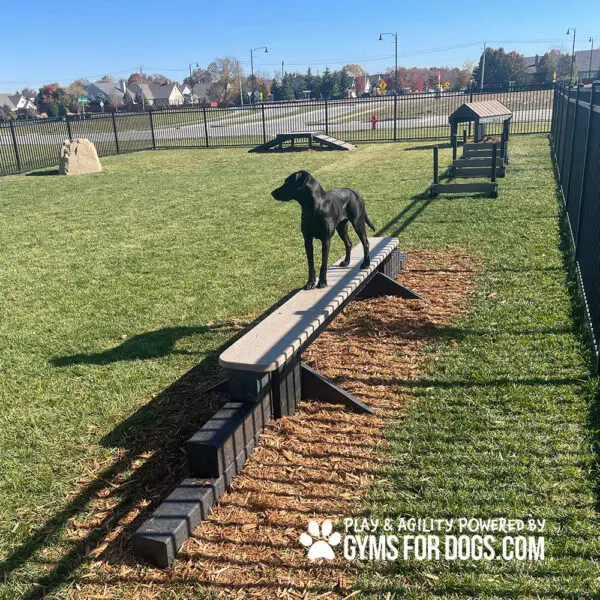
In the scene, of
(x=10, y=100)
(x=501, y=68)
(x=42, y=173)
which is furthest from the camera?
(x=10, y=100)

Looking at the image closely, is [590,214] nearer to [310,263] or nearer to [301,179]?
[310,263]

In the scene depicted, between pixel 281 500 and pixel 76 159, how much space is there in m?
18.8

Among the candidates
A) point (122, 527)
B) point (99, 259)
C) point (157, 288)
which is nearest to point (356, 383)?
point (122, 527)

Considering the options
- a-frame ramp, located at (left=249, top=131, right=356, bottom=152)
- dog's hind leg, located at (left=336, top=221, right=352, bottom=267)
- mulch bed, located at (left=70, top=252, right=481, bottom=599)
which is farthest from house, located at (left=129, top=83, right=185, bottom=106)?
mulch bed, located at (left=70, top=252, right=481, bottom=599)

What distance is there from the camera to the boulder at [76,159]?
1900 cm

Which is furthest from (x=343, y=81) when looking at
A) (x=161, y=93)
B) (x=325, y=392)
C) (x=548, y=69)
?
(x=325, y=392)

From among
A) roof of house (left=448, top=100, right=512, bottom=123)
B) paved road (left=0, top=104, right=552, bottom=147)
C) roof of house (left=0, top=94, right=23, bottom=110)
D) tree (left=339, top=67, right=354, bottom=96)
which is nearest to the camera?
roof of house (left=448, top=100, right=512, bottom=123)

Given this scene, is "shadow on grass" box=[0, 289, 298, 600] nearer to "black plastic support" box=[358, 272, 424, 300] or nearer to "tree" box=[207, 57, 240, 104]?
"black plastic support" box=[358, 272, 424, 300]

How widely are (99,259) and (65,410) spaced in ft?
15.0

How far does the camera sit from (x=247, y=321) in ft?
18.2

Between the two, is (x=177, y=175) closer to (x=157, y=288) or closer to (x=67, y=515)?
(x=157, y=288)

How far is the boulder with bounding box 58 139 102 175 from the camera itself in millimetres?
19000

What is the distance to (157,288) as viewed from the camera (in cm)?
672

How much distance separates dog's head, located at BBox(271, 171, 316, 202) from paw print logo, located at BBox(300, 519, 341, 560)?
7.42 feet
